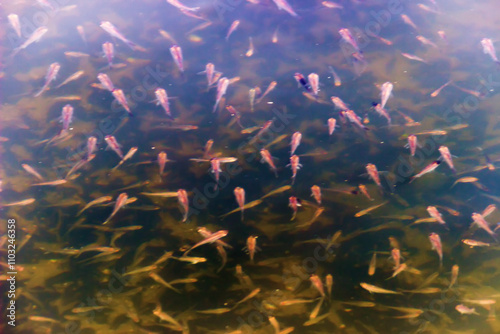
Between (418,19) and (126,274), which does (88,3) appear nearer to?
(126,274)

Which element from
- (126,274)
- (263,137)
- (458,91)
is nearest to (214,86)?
(263,137)

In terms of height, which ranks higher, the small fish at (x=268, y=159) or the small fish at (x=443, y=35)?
the small fish at (x=443, y=35)

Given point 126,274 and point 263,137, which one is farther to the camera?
point 263,137

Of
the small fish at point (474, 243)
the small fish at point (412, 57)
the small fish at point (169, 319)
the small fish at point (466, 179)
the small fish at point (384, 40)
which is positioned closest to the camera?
the small fish at point (169, 319)

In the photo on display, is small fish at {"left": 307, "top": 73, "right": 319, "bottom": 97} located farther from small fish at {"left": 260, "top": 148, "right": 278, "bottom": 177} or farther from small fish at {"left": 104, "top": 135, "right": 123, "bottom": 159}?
small fish at {"left": 104, "top": 135, "right": 123, "bottom": 159}

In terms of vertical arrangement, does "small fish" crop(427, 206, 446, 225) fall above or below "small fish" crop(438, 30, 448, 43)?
below

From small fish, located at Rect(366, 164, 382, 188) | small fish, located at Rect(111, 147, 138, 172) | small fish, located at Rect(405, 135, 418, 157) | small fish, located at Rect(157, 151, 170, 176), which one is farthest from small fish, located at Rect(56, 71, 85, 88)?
small fish, located at Rect(405, 135, 418, 157)

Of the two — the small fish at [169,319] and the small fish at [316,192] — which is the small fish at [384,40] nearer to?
the small fish at [316,192]

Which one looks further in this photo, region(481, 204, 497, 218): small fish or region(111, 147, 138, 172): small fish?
region(111, 147, 138, 172): small fish

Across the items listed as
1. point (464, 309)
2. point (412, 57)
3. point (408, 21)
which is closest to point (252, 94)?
point (412, 57)

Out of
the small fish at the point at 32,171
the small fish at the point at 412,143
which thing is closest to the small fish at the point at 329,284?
the small fish at the point at 412,143

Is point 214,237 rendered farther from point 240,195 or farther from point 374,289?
point 374,289
